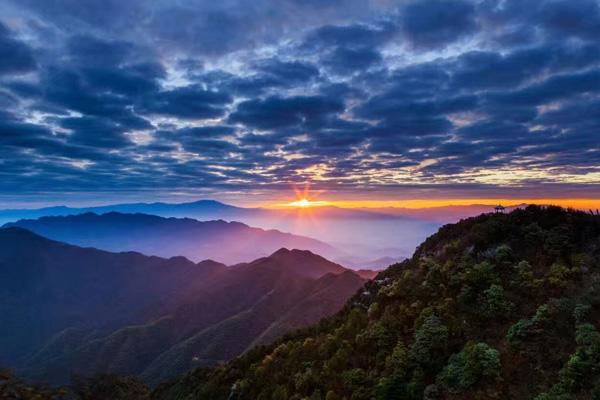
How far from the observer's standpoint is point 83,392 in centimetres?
1120

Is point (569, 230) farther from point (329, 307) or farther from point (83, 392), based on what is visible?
point (329, 307)

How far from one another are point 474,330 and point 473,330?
1.9 inches

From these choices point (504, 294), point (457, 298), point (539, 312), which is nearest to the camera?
point (539, 312)

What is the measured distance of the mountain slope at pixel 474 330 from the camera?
51.9 feet

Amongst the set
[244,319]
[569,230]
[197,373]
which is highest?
[569,230]

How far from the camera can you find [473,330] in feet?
63.8

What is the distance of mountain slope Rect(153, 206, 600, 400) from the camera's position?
51.9 ft

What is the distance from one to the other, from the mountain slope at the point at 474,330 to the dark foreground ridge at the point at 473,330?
0.18 feet

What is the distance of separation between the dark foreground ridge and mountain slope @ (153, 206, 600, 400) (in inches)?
2.1

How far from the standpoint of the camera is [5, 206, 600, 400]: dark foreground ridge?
15812mm

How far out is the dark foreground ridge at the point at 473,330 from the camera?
1581cm

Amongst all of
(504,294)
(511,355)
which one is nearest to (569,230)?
(504,294)

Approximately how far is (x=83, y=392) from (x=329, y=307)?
133m

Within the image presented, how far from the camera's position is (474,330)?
19.4 metres
